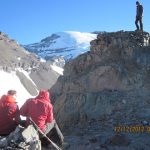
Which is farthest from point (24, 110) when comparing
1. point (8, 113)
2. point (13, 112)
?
point (8, 113)

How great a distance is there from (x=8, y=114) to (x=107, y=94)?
10.5 m

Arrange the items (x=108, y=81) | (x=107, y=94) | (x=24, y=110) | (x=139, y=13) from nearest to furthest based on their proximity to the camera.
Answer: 1. (x=24, y=110)
2. (x=107, y=94)
3. (x=108, y=81)
4. (x=139, y=13)

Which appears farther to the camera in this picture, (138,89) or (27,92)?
(27,92)

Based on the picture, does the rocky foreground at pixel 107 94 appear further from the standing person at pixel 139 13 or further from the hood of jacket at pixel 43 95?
the hood of jacket at pixel 43 95

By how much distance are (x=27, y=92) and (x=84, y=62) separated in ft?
343

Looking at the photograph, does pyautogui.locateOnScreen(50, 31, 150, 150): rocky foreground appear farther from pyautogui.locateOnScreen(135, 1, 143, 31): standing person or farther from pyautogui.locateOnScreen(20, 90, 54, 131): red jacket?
pyautogui.locateOnScreen(20, 90, 54, 131): red jacket

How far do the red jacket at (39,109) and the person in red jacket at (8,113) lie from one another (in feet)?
0.90

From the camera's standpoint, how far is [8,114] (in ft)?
37.8

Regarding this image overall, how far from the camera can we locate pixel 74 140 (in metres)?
18.0

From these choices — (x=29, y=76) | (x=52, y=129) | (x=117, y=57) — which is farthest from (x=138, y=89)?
(x=29, y=76)

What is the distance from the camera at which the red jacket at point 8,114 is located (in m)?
11.5

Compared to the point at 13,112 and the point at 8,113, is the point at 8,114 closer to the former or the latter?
the point at 8,113

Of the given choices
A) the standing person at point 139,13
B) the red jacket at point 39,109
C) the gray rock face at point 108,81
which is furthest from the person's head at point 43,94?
the standing person at point 139,13

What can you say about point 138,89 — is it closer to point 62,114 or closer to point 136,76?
point 136,76
